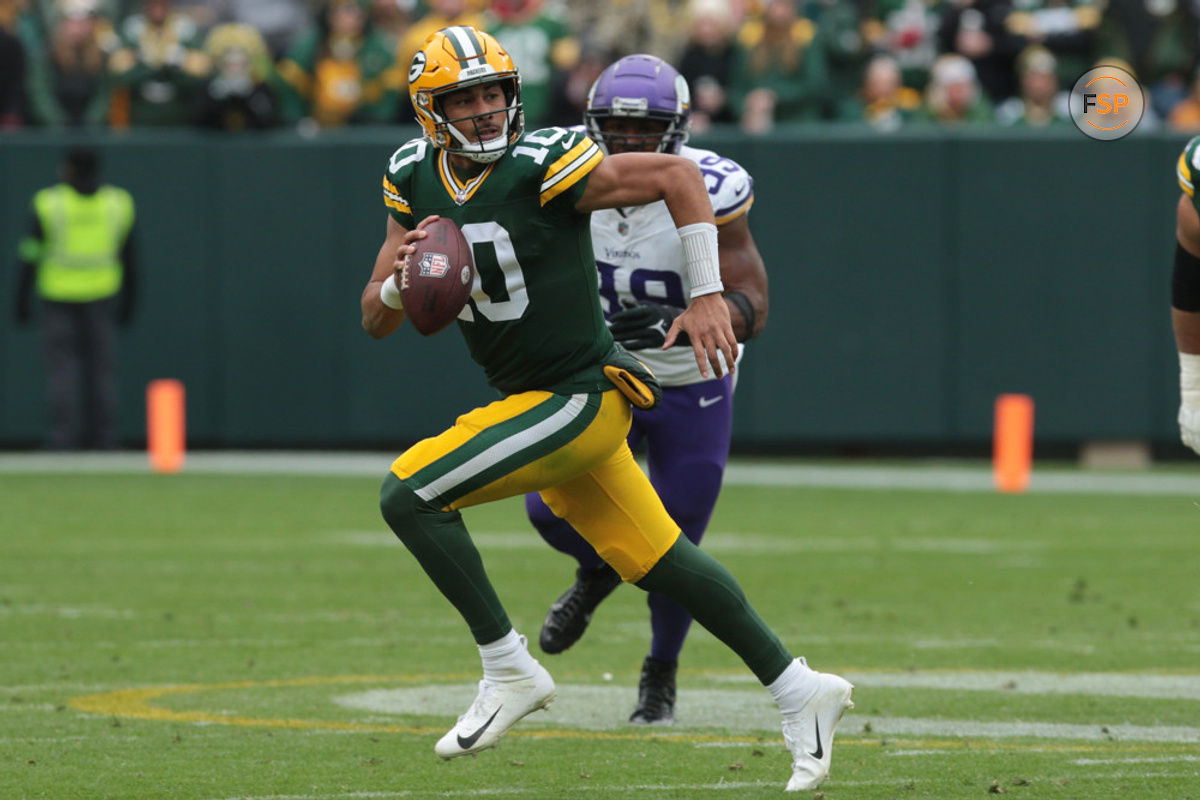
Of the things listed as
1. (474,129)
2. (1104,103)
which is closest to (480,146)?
(474,129)

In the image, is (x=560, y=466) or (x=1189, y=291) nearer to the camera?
(x=560, y=466)

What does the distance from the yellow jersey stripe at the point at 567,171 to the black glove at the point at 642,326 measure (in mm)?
720

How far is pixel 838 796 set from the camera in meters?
4.77

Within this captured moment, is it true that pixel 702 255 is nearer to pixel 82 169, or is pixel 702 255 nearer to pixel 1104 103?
pixel 1104 103

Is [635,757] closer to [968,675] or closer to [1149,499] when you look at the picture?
[968,675]

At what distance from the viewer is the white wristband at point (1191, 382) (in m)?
5.53

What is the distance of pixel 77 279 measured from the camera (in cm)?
1512

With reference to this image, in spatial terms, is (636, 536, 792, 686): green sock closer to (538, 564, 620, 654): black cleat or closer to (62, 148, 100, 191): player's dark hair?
(538, 564, 620, 654): black cleat

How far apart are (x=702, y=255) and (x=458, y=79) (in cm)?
68

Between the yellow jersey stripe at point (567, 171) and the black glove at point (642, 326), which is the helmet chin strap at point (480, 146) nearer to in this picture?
the yellow jersey stripe at point (567, 171)

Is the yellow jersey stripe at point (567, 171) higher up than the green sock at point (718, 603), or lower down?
higher up

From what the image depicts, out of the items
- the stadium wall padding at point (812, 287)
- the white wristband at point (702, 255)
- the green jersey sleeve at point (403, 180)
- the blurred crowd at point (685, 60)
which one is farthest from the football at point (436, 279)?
the stadium wall padding at point (812, 287)

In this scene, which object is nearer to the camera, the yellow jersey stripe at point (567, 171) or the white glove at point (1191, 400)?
the yellow jersey stripe at point (567, 171)

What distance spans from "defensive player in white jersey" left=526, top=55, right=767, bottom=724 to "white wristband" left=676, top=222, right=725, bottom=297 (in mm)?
1002
